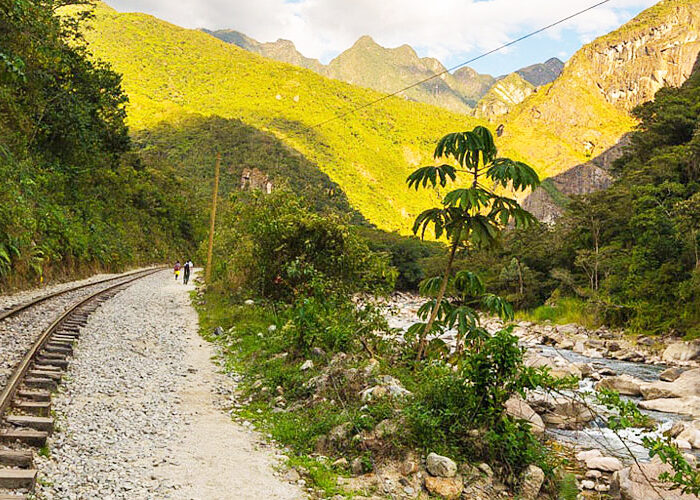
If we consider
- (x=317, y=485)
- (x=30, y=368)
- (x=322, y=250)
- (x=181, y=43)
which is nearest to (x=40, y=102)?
(x=322, y=250)

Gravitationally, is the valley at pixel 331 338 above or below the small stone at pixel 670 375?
above

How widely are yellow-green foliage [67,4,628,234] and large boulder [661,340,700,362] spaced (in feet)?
338

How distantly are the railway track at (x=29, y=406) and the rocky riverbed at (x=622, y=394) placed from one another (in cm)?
492

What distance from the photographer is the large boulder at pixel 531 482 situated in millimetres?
4914

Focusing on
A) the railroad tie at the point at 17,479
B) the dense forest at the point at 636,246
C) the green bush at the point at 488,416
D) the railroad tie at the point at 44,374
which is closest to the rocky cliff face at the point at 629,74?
the dense forest at the point at 636,246

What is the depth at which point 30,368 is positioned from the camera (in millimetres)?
6785

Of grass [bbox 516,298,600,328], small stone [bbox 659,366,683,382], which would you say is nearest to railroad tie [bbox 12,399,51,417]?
small stone [bbox 659,366,683,382]

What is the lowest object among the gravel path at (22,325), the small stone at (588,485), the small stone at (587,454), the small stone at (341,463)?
the small stone at (587,454)

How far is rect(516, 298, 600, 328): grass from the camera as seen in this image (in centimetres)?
2921

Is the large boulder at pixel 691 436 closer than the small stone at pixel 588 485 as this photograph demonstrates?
No

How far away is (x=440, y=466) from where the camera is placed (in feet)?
16.5

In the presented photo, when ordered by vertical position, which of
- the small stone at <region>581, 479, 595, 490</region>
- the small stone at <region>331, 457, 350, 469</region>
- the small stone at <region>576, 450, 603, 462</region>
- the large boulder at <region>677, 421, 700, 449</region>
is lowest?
the large boulder at <region>677, 421, 700, 449</region>

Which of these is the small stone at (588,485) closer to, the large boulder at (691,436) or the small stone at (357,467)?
the small stone at (357,467)

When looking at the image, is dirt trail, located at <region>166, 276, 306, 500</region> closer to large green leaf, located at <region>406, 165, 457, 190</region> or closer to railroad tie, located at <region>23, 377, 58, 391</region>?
railroad tie, located at <region>23, 377, 58, 391</region>
